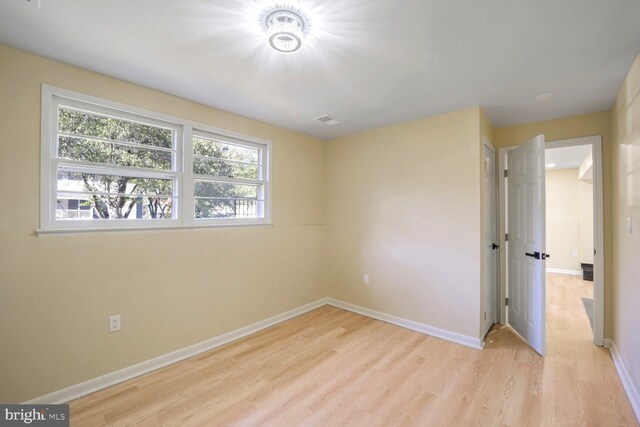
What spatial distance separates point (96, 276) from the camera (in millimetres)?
2156

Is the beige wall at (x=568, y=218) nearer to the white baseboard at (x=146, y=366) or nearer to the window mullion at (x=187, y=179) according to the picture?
the white baseboard at (x=146, y=366)

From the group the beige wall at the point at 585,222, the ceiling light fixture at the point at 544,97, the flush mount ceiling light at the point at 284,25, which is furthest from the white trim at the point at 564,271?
the flush mount ceiling light at the point at 284,25

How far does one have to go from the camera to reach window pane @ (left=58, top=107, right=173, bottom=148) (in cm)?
215

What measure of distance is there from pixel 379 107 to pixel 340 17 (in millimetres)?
1425

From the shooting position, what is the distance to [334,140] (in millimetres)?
4148

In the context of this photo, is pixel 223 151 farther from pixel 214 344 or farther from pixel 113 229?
pixel 214 344

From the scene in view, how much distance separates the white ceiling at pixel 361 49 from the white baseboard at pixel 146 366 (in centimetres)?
235

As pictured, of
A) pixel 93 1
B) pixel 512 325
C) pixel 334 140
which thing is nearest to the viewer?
pixel 93 1

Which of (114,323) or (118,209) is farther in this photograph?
(118,209)

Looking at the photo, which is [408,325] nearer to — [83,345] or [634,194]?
[634,194]

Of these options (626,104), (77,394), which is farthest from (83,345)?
(626,104)

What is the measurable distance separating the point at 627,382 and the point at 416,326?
1646 millimetres

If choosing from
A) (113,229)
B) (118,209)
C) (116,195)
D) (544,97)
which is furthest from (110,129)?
(544,97)

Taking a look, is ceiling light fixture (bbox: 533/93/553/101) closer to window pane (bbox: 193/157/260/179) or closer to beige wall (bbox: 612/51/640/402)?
beige wall (bbox: 612/51/640/402)
